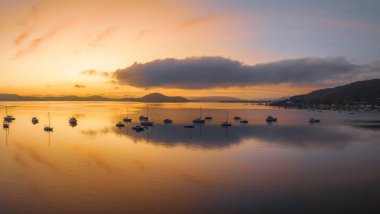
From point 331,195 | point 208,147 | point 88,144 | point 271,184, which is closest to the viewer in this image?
point 331,195

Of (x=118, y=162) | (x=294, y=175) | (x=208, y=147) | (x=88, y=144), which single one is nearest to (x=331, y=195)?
(x=294, y=175)

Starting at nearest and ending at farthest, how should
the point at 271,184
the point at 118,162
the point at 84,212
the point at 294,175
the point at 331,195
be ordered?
the point at 84,212 < the point at 331,195 < the point at 271,184 < the point at 294,175 < the point at 118,162

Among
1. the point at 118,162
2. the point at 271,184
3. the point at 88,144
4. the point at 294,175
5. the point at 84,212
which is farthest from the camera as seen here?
the point at 88,144

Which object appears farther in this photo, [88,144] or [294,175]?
[88,144]

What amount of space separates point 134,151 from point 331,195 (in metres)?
30.8

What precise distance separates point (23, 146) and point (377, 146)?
6156cm

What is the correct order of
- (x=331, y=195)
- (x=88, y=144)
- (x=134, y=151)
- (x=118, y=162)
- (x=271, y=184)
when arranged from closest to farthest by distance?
(x=331, y=195), (x=271, y=184), (x=118, y=162), (x=134, y=151), (x=88, y=144)

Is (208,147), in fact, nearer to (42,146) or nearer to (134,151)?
(134,151)

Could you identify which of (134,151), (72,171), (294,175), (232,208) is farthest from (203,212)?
(134,151)

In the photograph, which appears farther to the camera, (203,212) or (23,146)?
(23,146)

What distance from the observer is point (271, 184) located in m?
28.8

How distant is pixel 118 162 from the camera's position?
130ft

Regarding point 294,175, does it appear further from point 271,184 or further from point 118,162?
point 118,162

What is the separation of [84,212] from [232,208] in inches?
410
